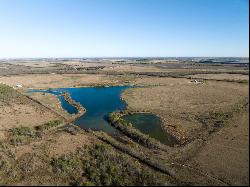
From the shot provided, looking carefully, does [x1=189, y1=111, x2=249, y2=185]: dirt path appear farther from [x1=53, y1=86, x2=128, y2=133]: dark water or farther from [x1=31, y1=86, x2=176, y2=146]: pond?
[x1=53, y1=86, x2=128, y2=133]: dark water

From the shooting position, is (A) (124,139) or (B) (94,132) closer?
(A) (124,139)

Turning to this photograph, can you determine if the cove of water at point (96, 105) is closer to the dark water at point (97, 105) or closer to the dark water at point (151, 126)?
the dark water at point (97, 105)

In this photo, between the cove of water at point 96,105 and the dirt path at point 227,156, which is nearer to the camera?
the dirt path at point 227,156

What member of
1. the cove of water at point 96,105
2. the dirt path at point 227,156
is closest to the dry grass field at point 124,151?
the dirt path at point 227,156

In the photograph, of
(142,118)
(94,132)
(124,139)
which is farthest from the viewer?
(142,118)

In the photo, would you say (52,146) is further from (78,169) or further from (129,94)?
(129,94)

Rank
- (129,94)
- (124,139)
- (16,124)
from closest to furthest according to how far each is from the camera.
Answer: (124,139)
(16,124)
(129,94)

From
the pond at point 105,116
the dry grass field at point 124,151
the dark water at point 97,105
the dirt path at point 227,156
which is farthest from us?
the dark water at point 97,105

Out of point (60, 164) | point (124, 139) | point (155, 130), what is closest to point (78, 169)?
point (60, 164)
